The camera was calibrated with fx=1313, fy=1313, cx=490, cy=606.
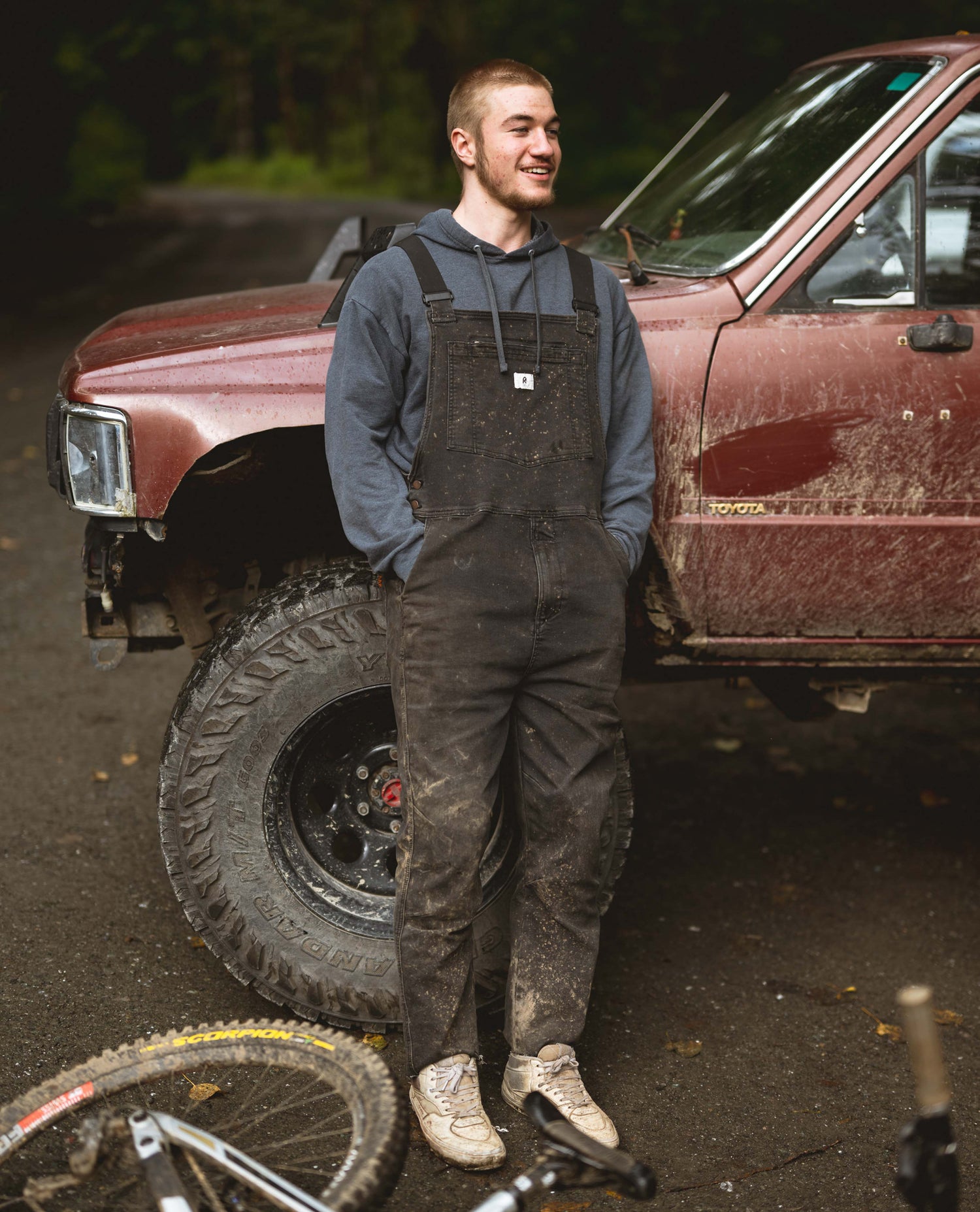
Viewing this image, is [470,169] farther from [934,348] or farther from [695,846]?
[695,846]

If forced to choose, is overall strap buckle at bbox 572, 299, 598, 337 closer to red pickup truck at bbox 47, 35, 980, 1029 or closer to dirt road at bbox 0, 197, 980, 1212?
red pickup truck at bbox 47, 35, 980, 1029

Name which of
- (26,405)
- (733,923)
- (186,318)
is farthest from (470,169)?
(26,405)

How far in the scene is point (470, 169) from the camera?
2957 millimetres

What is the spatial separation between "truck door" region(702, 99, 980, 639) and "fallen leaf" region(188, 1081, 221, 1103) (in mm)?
1666

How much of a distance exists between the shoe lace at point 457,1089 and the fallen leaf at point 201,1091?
1.61 ft

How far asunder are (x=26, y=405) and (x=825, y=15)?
18230 millimetres

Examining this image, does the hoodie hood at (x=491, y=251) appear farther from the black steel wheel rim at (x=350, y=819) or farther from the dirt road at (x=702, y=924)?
the dirt road at (x=702, y=924)

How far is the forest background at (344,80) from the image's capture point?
19.2 metres

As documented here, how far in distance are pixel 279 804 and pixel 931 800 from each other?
9.19ft

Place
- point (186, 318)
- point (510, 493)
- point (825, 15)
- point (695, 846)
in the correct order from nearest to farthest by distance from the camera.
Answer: point (510, 493) < point (186, 318) < point (695, 846) < point (825, 15)

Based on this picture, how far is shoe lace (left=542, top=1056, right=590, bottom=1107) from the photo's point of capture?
303 cm

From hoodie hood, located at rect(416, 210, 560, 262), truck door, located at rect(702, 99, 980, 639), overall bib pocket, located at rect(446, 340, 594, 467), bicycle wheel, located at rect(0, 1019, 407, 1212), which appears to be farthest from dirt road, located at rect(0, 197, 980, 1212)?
hoodie hood, located at rect(416, 210, 560, 262)

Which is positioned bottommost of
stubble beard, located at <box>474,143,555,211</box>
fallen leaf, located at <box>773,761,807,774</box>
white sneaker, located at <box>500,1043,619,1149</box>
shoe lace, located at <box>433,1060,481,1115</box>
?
fallen leaf, located at <box>773,761,807,774</box>

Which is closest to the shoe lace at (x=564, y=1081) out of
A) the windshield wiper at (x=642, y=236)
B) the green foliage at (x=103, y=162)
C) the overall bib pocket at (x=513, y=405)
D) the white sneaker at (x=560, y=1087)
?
the white sneaker at (x=560, y=1087)
